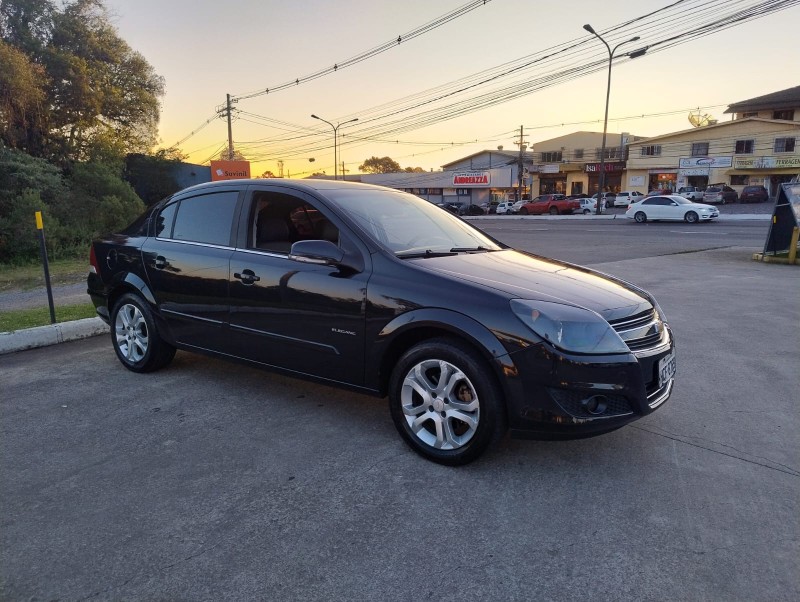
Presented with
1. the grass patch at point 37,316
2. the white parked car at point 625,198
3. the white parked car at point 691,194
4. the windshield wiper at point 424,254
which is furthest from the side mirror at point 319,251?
the white parked car at point 625,198

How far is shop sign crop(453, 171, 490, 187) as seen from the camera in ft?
222

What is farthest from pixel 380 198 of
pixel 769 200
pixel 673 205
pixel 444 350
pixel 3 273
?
pixel 769 200

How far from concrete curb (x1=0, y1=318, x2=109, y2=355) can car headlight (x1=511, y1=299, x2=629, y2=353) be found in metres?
5.17

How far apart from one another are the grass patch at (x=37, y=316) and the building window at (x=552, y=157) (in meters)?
69.1

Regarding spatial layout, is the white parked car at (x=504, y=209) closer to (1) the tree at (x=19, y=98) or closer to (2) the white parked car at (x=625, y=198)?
(2) the white parked car at (x=625, y=198)

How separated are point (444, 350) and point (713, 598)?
5.36ft

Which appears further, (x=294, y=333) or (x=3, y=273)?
(x=3, y=273)

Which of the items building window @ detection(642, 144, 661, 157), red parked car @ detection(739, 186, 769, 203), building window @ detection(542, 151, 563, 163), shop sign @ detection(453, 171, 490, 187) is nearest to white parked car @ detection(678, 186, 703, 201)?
red parked car @ detection(739, 186, 769, 203)

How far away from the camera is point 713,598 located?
7.10 ft

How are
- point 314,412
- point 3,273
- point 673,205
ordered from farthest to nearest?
1. point 673,205
2. point 3,273
3. point 314,412

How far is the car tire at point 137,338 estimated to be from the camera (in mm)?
4758

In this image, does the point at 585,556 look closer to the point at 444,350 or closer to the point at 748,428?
the point at 444,350

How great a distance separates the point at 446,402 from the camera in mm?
3191

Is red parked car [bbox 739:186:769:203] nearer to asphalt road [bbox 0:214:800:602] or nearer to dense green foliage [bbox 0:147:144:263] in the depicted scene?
dense green foliage [bbox 0:147:144:263]
